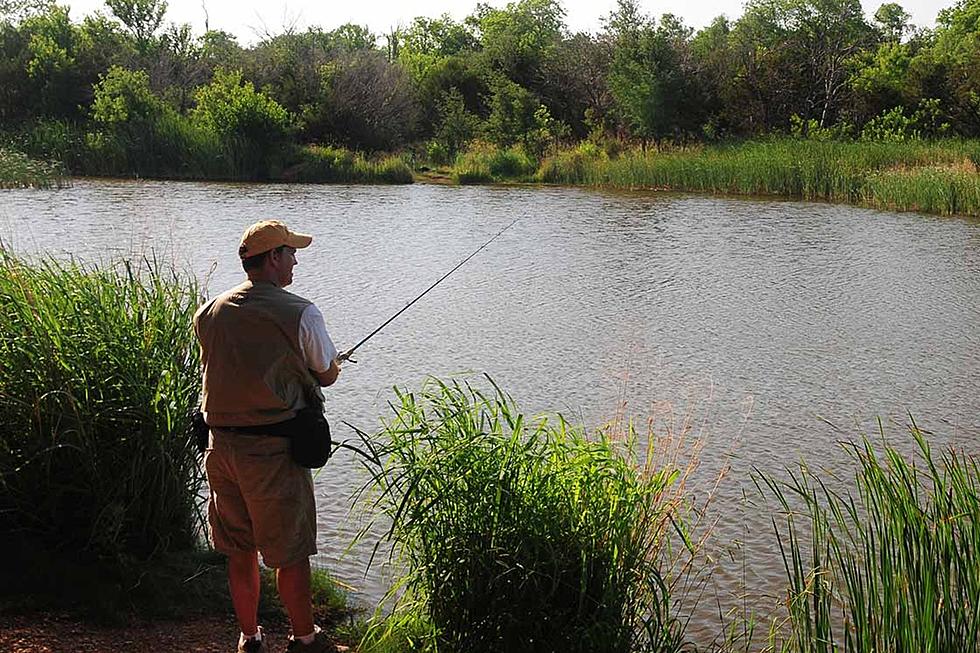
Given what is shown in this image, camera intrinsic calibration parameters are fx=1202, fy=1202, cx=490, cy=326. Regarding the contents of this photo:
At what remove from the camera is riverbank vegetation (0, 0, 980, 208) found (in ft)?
98.4

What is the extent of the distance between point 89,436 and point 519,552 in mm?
1788

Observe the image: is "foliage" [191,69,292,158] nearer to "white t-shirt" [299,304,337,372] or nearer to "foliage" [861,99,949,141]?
"foliage" [861,99,949,141]

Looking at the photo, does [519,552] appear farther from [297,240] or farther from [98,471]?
[98,471]

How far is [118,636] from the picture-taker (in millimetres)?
4031

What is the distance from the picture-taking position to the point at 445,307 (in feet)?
41.8

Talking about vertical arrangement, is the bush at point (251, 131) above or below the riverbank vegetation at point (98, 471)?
above

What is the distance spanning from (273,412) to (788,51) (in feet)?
122

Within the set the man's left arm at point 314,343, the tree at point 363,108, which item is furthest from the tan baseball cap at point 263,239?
the tree at point 363,108

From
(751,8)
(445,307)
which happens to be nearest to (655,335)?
(445,307)

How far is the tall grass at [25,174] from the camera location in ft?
82.2

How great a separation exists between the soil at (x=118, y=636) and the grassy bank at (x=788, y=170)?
2087cm

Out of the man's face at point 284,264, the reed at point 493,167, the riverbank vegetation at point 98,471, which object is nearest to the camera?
the man's face at point 284,264

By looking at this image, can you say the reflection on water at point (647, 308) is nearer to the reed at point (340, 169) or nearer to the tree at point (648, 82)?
the reed at point (340, 169)

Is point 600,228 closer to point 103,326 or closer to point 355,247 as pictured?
point 355,247
